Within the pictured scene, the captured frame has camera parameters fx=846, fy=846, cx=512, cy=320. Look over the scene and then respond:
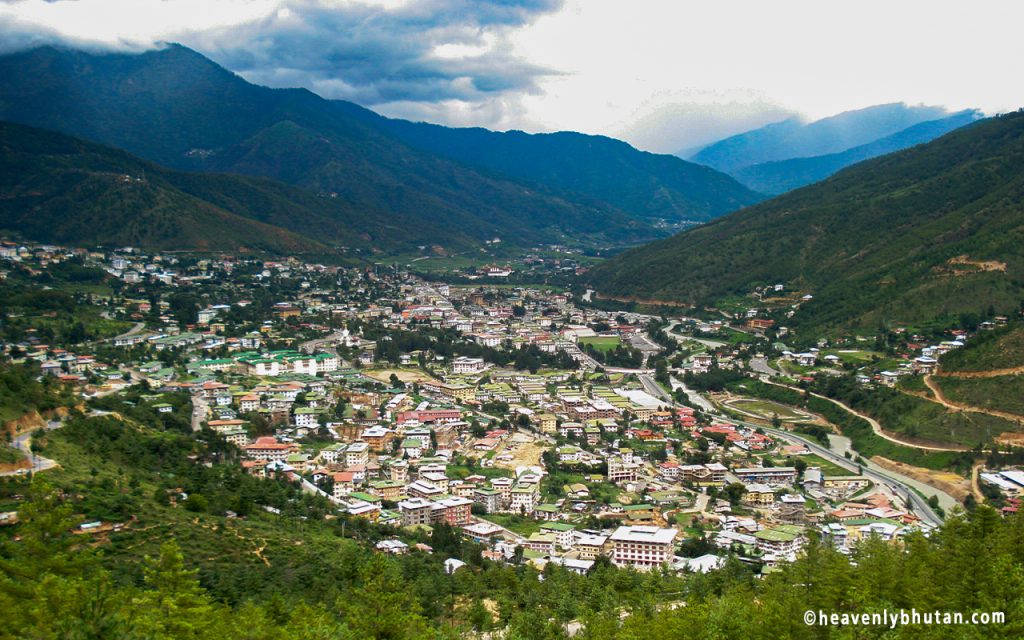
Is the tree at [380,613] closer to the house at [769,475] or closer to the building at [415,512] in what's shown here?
the building at [415,512]

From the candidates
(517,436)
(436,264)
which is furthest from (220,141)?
(517,436)

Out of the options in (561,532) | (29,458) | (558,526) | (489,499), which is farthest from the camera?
(489,499)

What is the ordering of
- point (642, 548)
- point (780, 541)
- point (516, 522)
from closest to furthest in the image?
1. point (642, 548)
2. point (780, 541)
3. point (516, 522)

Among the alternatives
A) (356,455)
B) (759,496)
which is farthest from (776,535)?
(356,455)

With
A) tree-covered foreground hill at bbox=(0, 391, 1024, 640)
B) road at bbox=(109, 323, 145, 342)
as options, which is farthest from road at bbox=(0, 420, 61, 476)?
road at bbox=(109, 323, 145, 342)

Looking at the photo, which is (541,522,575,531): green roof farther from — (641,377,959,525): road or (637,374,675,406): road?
(637,374,675,406): road

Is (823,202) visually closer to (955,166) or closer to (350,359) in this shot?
(955,166)

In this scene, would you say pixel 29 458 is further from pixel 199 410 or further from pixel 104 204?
pixel 104 204
